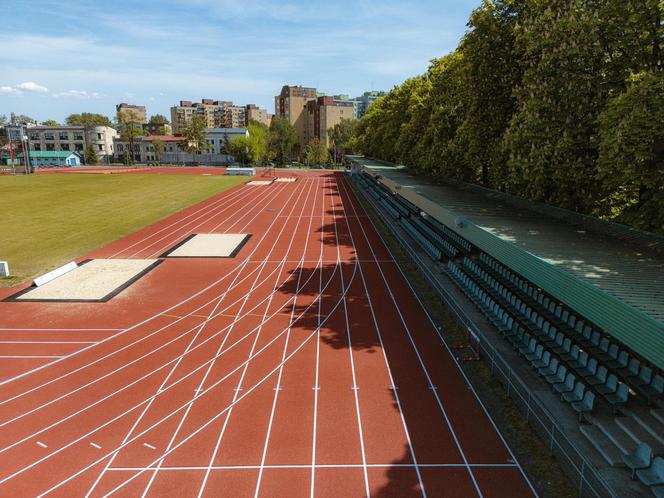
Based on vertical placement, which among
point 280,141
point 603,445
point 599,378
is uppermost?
point 280,141

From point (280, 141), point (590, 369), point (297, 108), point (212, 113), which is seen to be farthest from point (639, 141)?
point (212, 113)

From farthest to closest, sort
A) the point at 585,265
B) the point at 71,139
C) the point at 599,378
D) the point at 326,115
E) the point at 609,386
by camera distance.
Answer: the point at 326,115 < the point at 71,139 < the point at 585,265 < the point at 599,378 < the point at 609,386

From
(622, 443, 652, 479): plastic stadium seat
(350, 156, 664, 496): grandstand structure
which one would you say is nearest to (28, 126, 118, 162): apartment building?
(350, 156, 664, 496): grandstand structure

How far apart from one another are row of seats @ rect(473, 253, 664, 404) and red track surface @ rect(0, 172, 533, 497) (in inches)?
121

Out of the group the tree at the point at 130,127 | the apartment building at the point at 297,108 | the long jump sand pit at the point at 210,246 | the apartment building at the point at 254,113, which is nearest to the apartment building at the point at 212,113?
the apartment building at the point at 254,113

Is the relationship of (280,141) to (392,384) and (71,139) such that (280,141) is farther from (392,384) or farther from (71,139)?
(392,384)

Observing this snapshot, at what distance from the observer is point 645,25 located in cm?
1195

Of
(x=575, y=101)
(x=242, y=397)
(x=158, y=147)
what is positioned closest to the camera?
(x=242, y=397)

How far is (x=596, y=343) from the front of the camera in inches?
409

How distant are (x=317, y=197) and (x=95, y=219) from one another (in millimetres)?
20632

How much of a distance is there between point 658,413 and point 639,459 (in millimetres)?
1827

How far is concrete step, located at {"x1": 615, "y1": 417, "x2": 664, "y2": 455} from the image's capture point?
7273 mm

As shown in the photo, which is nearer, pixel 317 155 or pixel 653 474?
pixel 653 474

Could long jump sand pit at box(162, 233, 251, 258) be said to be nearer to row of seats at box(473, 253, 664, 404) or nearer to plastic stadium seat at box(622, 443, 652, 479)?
row of seats at box(473, 253, 664, 404)
